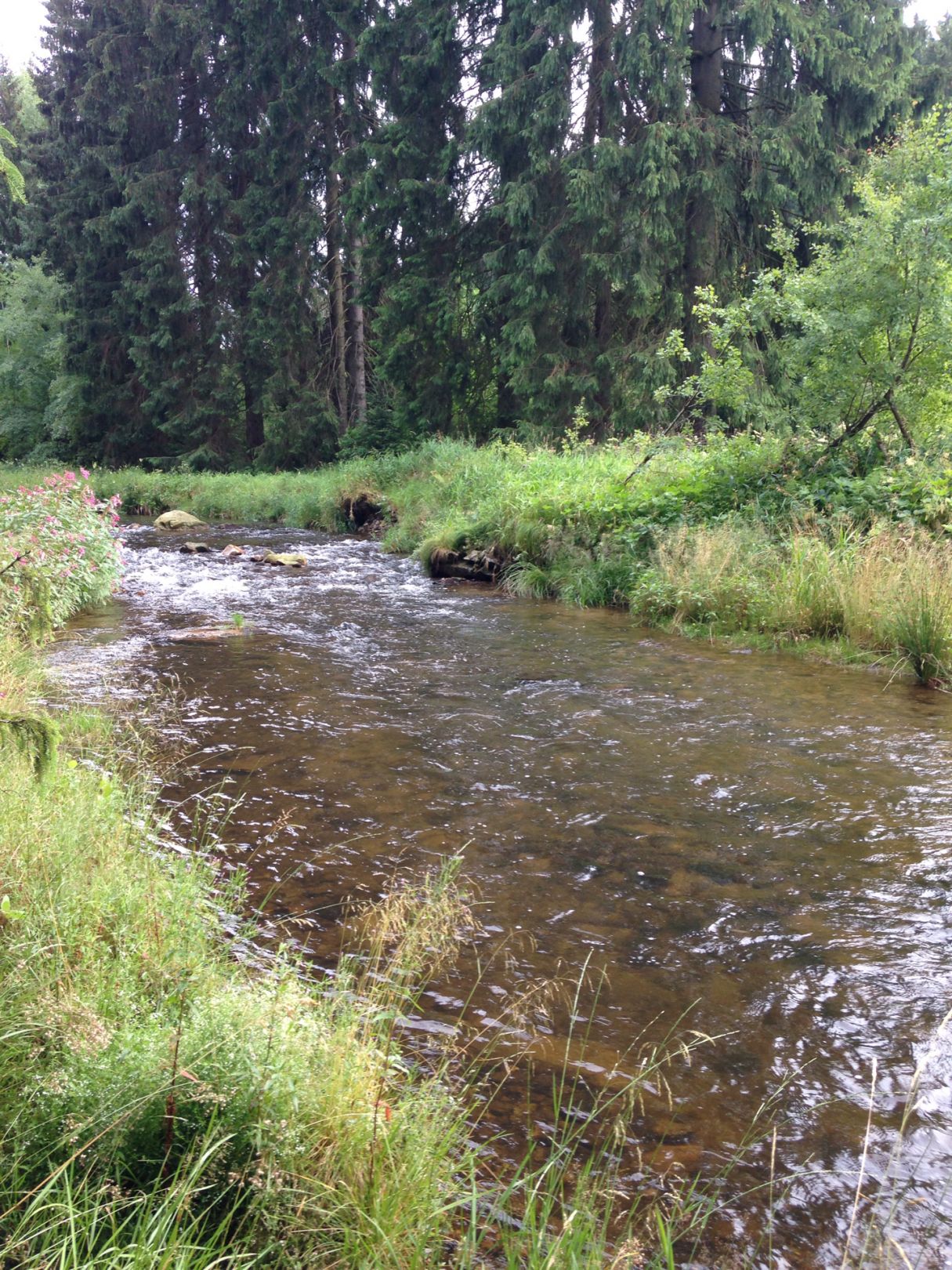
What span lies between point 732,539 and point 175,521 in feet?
51.7

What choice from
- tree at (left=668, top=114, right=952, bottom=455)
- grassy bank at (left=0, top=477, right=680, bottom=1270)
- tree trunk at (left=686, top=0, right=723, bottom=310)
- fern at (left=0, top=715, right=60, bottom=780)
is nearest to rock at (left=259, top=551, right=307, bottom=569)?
tree at (left=668, top=114, right=952, bottom=455)

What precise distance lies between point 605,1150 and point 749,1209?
0.38 metres

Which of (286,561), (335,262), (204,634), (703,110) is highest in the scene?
(703,110)

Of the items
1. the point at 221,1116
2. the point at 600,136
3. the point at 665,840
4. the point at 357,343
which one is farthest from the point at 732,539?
the point at 357,343

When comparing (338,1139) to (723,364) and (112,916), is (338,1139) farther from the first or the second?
(723,364)

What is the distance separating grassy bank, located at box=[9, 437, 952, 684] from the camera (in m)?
8.52

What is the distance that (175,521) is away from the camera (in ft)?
74.4

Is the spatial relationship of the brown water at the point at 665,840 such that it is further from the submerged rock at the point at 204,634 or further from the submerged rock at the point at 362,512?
the submerged rock at the point at 362,512

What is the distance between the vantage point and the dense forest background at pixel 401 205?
67.3ft

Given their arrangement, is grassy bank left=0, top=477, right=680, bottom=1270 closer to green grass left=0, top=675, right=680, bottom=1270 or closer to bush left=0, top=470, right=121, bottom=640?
green grass left=0, top=675, right=680, bottom=1270

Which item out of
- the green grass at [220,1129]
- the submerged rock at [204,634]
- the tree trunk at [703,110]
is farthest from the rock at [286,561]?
the green grass at [220,1129]

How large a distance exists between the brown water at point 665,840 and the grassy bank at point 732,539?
795 millimetres

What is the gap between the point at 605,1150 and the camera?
102 inches

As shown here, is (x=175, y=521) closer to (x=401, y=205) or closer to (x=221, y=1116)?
(x=401, y=205)
